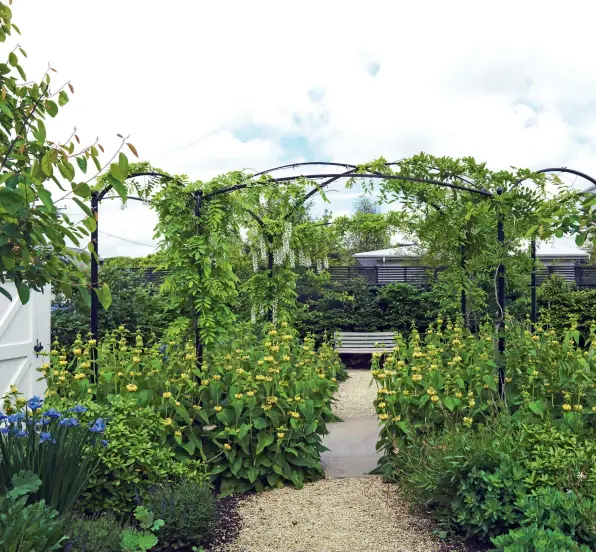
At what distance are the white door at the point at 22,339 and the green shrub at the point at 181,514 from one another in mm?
2159

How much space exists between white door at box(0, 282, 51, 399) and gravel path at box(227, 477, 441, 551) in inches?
89.6

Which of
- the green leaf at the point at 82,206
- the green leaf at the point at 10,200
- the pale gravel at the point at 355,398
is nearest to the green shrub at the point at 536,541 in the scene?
the green leaf at the point at 82,206

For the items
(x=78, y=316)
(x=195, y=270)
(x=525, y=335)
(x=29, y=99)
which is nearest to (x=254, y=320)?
(x=195, y=270)

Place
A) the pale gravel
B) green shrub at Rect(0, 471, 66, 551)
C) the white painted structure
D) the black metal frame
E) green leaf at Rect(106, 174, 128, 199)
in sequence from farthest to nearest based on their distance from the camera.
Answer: the white painted structure < the pale gravel < the black metal frame < green shrub at Rect(0, 471, 66, 551) < green leaf at Rect(106, 174, 128, 199)

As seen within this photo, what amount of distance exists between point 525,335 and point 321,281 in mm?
4574

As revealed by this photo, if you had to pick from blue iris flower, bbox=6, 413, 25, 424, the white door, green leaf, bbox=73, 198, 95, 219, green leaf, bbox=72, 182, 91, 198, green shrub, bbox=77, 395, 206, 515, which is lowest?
green shrub, bbox=77, 395, 206, 515

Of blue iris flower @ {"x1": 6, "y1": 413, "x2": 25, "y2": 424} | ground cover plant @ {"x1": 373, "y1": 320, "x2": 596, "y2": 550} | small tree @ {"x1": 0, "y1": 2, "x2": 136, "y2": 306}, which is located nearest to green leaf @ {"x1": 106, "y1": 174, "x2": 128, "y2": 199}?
small tree @ {"x1": 0, "y1": 2, "x2": 136, "y2": 306}

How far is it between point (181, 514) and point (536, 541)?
1546 mm

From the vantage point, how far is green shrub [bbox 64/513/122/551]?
2.12 metres

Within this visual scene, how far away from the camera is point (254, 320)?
6402 mm

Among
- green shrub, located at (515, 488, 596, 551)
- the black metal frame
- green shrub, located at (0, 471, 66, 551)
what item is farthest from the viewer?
the black metal frame

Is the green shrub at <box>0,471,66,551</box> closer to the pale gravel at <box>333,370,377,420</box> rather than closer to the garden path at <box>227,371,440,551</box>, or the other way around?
the garden path at <box>227,371,440,551</box>

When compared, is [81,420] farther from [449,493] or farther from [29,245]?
[449,493]

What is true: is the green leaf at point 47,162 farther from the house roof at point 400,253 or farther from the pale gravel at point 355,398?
the house roof at point 400,253
